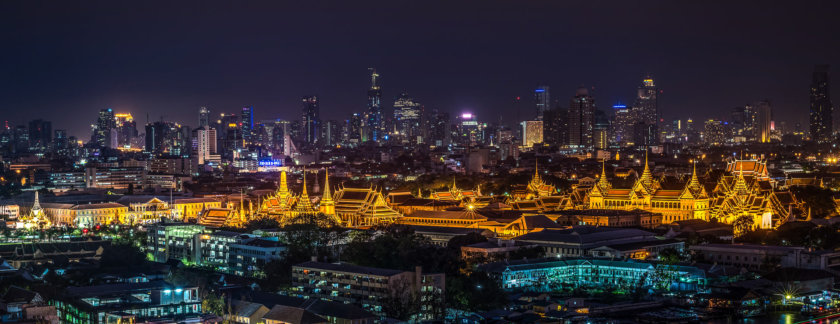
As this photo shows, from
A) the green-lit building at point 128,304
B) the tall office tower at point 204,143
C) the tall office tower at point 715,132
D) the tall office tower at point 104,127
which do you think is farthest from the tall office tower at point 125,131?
the green-lit building at point 128,304

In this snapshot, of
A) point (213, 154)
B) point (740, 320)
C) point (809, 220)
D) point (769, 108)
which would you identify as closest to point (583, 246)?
point (740, 320)

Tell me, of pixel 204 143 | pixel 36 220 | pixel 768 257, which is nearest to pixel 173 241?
pixel 36 220

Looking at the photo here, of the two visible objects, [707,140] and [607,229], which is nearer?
[607,229]

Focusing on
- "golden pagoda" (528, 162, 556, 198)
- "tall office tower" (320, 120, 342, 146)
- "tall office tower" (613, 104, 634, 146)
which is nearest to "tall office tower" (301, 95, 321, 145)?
"tall office tower" (320, 120, 342, 146)

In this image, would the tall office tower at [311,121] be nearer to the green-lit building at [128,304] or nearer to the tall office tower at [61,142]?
the tall office tower at [61,142]

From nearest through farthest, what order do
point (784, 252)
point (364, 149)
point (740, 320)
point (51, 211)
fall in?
point (740, 320) → point (784, 252) → point (51, 211) → point (364, 149)

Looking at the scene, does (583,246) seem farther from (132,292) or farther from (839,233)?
(132,292)

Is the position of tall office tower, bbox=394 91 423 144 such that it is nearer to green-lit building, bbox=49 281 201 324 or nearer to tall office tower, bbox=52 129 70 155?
tall office tower, bbox=52 129 70 155

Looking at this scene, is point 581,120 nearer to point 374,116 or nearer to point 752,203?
point 374,116
